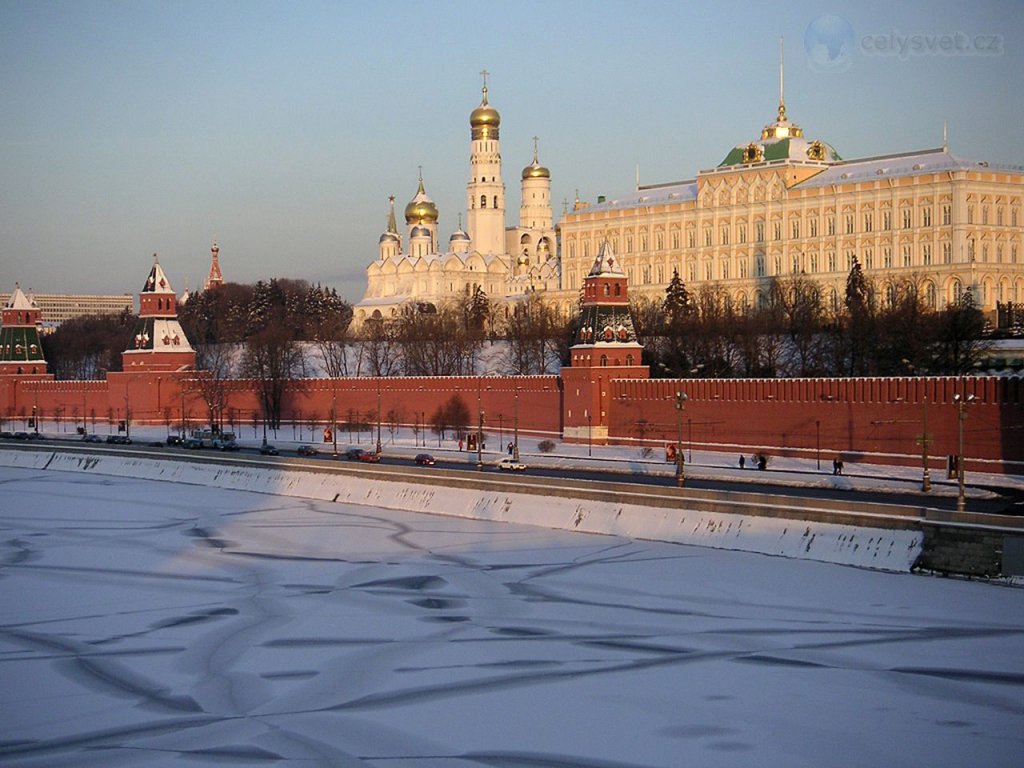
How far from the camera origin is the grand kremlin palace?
75.0 metres

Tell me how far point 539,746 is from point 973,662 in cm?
701

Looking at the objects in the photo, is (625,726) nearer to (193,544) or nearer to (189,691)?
(189,691)

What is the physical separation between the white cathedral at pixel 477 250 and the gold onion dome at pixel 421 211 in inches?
3.1

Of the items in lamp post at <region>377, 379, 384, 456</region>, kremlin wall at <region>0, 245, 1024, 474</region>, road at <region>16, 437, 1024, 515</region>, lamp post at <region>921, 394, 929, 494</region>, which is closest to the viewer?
road at <region>16, 437, 1024, 515</region>

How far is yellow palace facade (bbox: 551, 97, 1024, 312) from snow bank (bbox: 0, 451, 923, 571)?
3776 centimetres

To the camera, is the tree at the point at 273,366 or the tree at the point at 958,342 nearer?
the tree at the point at 958,342

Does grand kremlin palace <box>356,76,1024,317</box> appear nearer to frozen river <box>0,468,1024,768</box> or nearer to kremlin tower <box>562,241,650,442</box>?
kremlin tower <box>562,241,650,442</box>

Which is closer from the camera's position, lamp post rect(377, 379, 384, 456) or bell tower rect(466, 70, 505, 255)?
lamp post rect(377, 379, 384, 456)

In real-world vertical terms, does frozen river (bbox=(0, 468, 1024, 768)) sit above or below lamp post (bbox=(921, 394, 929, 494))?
below

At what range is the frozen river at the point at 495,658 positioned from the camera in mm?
18391

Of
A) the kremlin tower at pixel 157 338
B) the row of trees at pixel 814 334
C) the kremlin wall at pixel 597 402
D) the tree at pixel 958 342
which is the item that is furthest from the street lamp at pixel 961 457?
the kremlin tower at pixel 157 338

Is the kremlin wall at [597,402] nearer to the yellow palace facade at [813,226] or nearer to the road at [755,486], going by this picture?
the road at [755,486]

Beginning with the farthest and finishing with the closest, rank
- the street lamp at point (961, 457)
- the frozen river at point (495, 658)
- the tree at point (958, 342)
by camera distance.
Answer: the tree at point (958, 342), the street lamp at point (961, 457), the frozen river at point (495, 658)

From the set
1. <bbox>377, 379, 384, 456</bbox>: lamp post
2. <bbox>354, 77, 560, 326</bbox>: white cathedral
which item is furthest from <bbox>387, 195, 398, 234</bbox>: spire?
<bbox>377, 379, 384, 456</bbox>: lamp post
